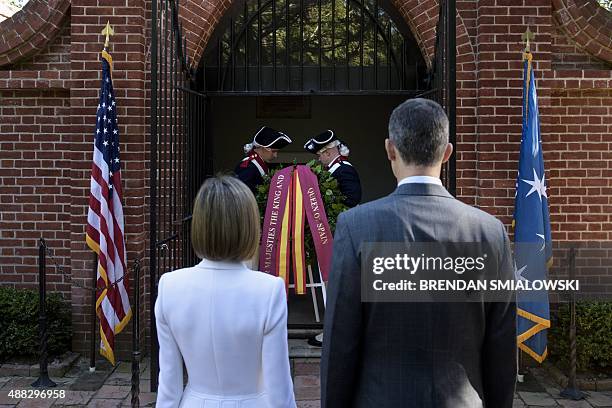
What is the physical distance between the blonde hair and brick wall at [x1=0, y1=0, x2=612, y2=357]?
4.02 m

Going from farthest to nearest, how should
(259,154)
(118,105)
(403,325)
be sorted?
(259,154) < (118,105) < (403,325)

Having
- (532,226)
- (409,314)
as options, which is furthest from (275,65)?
(409,314)

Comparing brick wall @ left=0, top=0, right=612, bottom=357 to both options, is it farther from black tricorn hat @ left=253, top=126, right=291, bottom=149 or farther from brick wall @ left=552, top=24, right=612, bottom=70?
black tricorn hat @ left=253, top=126, right=291, bottom=149

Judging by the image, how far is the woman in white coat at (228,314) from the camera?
99.8 inches

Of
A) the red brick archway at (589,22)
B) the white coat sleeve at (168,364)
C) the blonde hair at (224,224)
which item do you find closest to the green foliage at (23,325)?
the white coat sleeve at (168,364)

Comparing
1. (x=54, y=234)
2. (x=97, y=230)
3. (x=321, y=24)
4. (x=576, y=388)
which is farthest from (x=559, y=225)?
(x=54, y=234)

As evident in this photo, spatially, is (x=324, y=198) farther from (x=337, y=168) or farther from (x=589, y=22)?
(x=589, y=22)

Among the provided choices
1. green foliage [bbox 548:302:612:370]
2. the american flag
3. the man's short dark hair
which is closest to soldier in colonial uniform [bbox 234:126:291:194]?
the american flag

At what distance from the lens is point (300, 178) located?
6578mm

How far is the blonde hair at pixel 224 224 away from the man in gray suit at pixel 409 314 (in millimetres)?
356

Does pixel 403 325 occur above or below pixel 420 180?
below

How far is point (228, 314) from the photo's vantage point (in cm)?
253

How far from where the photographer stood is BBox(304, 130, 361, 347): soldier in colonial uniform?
680 cm

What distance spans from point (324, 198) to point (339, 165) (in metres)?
0.41
